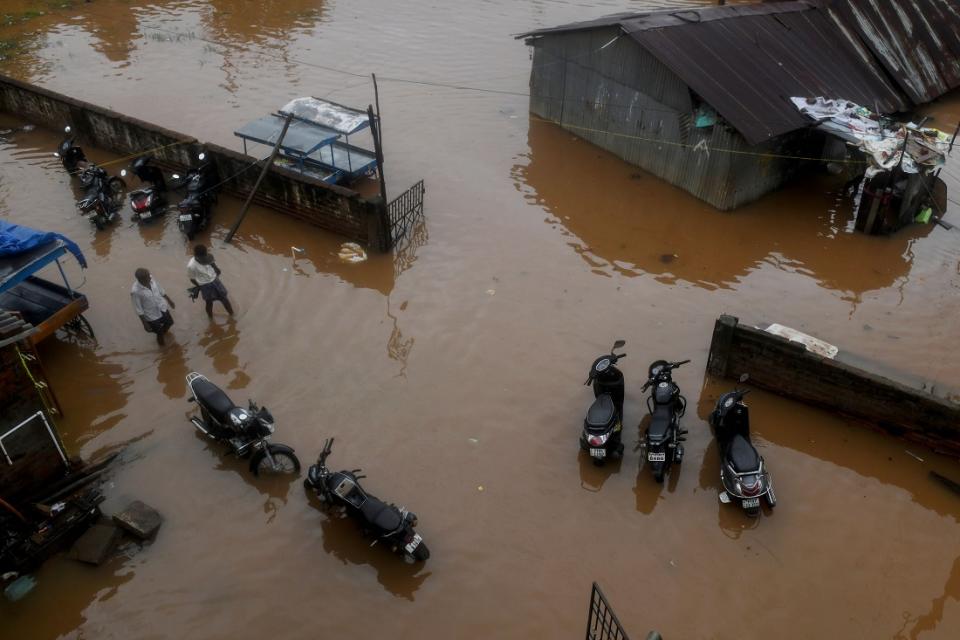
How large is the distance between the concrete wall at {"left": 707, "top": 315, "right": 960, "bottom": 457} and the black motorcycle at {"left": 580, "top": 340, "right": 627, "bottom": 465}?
1810 mm

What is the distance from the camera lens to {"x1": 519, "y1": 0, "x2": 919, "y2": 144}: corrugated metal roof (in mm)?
14172

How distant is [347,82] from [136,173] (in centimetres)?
791

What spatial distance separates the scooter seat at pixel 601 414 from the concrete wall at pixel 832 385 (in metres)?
2.20

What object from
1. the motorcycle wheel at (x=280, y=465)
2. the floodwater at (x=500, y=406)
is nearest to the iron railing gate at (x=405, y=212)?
the floodwater at (x=500, y=406)

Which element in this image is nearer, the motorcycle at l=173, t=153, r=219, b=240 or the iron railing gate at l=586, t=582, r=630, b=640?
the iron railing gate at l=586, t=582, r=630, b=640

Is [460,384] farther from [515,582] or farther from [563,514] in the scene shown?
[515,582]

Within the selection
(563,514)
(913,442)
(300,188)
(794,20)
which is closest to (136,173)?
(300,188)

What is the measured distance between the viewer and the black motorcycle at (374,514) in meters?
7.68

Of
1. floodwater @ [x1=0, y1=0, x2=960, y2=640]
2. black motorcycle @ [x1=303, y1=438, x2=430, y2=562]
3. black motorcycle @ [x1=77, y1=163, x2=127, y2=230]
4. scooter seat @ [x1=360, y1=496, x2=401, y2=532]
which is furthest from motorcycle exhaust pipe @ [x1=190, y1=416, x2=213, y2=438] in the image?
black motorcycle @ [x1=77, y1=163, x2=127, y2=230]

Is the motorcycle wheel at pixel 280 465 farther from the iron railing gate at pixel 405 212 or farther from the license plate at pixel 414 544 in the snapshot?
the iron railing gate at pixel 405 212

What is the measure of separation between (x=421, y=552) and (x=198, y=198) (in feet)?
31.4

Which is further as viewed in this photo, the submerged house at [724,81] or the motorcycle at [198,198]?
the submerged house at [724,81]

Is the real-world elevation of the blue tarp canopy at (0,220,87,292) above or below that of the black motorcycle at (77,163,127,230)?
above

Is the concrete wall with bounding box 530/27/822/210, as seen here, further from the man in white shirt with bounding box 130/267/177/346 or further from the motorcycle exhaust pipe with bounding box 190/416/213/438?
the motorcycle exhaust pipe with bounding box 190/416/213/438
